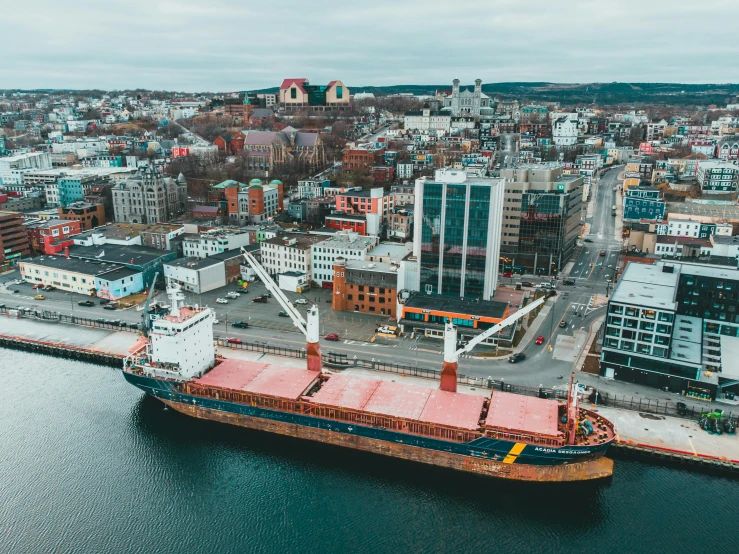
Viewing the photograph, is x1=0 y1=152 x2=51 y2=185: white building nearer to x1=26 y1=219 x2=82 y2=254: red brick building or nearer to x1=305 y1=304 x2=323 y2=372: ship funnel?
x1=26 y1=219 x2=82 y2=254: red brick building

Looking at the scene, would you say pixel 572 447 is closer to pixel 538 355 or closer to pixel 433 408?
pixel 433 408

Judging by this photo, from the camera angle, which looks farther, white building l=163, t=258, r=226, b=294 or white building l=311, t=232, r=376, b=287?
white building l=311, t=232, r=376, b=287

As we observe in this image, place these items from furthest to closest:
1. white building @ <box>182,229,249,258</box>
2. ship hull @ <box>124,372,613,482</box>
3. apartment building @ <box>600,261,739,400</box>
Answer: white building @ <box>182,229,249,258</box>, apartment building @ <box>600,261,739,400</box>, ship hull @ <box>124,372,613,482</box>

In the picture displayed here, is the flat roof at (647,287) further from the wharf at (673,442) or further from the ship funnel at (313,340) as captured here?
the ship funnel at (313,340)

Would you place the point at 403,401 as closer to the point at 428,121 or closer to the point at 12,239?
the point at 12,239

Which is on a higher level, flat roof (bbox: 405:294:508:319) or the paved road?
flat roof (bbox: 405:294:508:319)

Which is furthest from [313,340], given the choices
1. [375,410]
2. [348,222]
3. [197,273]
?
[348,222]

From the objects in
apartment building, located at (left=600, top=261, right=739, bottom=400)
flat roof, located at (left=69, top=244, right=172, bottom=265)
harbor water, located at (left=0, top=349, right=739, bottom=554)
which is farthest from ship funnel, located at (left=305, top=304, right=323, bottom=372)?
flat roof, located at (left=69, top=244, right=172, bottom=265)
